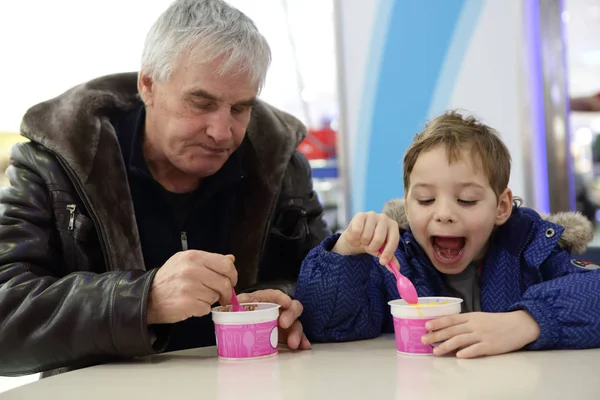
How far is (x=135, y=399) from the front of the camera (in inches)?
45.1

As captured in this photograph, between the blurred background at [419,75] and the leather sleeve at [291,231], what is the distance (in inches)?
59.8

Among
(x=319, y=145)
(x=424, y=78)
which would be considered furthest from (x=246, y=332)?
(x=319, y=145)

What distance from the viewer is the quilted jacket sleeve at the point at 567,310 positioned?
4.58 ft

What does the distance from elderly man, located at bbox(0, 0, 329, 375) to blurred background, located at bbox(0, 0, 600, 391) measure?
135cm

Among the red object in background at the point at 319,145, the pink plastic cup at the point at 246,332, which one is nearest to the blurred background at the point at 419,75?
the red object in background at the point at 319,145

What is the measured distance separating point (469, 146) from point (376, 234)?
40cm

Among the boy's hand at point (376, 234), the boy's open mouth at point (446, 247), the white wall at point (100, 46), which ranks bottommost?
the boy's open mouth at point (446, 247)

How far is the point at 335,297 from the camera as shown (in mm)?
1638

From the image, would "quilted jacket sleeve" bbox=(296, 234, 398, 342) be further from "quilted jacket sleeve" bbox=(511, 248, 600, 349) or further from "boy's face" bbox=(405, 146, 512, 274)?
"quilted jacket sleeve" bbox=(511, 248, 600, 349)

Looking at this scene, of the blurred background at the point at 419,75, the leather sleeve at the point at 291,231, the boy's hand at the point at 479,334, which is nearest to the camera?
the boy's hand at the point at 479,334

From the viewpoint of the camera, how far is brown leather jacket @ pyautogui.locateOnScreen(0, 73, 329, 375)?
145cm

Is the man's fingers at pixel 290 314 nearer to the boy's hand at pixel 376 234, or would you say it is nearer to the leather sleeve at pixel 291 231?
A: the boy's hand at pixel 376 234

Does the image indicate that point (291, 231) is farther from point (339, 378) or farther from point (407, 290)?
point (339, 378)

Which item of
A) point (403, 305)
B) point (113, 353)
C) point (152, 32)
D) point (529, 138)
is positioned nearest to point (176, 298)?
point (113, 353)
